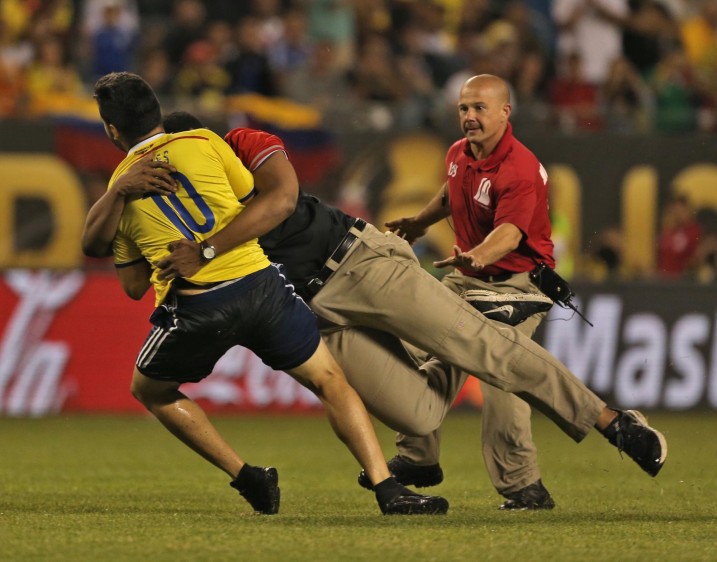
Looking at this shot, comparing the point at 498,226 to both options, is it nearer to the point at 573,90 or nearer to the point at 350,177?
the point at 350,177

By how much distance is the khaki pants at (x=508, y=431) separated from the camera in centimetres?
698

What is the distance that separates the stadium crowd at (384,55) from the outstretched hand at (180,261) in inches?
323

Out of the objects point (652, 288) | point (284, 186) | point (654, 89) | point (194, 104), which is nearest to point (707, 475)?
point (284, 186)

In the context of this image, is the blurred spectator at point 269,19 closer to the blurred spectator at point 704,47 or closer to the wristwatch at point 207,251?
the blurred spectator at point 704,47

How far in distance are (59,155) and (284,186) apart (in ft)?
26.7

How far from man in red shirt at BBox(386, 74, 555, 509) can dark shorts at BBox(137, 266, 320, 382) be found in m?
0.98

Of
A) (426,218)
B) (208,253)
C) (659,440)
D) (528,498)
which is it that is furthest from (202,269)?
(659,440)

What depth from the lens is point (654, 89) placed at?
53.6ft

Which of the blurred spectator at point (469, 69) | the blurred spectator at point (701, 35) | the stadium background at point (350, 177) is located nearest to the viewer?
the stadium background at point (350, 177)

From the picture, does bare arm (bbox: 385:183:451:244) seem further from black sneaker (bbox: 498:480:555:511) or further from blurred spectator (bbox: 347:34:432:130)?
blurred spectator (bbox: 347:34:432:130)

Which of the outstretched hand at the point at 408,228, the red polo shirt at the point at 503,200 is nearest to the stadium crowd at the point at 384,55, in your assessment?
the outstretched hand at the point at 408,228

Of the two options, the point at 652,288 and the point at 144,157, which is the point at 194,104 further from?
the point at 144,157

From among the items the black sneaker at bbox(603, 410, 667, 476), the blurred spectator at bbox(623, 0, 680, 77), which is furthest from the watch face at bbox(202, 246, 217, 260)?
the blurred spectator at bbox(623, 0, 680, 77)

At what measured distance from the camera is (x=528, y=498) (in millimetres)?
6961
